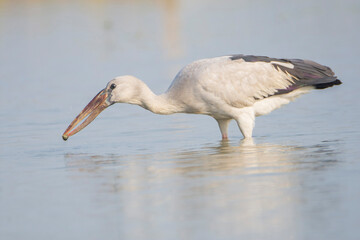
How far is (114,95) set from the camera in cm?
1091

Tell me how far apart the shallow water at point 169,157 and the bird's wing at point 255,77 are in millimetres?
623

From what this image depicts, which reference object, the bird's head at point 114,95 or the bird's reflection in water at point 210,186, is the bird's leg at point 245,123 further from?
the bird's head at point 114,95

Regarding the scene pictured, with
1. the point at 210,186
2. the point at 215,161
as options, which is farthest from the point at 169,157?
the point at 210,186

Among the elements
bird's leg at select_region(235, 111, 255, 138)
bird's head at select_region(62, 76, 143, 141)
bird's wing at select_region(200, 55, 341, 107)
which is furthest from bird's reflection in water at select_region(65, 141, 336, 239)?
bird's head at select_region(62, 76, 143, 141)

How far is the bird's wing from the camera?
35.8 ft

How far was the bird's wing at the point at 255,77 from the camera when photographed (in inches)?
429

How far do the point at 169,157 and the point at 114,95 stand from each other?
4.86 feet

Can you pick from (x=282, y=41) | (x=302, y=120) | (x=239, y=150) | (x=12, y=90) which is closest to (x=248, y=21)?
(x=282, y=41)

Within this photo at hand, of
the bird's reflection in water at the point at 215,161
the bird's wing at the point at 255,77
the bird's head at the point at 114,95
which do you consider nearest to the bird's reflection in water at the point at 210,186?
the bird's reflection in water at the point at 215,161

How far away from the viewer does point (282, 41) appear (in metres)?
22.8

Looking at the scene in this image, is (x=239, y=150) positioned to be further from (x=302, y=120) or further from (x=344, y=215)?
(x=344, y=215)

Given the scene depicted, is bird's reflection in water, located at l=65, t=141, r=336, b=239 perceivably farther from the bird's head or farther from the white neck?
the bird's head

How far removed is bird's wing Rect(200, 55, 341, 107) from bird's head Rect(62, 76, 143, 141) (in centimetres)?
92

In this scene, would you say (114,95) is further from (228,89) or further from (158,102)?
(228,89)
